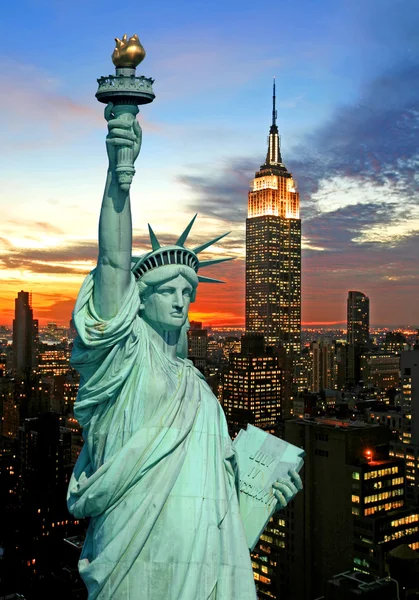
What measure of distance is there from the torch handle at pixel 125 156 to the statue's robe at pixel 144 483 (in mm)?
975

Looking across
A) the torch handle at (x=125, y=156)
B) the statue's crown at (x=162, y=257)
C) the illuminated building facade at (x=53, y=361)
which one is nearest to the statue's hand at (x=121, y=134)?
the torch handle at (x=125, y=156)

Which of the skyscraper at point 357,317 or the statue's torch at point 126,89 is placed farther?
the skyscraper at point 357,317

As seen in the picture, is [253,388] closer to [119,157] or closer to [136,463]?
[136,463]

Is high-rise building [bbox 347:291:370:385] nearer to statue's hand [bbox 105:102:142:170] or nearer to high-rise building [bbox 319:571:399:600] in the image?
high-rise building [bbox 319:571:399:600]

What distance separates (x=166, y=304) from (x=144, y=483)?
5.48 ft

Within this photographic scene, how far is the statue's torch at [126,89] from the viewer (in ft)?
22.1

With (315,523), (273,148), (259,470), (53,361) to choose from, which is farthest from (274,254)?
(259,470)

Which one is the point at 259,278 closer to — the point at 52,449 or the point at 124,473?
the point at 52,449

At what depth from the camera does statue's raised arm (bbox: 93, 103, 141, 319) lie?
679 cm

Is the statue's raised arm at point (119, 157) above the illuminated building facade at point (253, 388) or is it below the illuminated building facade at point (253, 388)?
above

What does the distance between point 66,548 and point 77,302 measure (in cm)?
4731

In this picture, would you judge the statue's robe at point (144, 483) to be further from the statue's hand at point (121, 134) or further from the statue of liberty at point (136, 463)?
the statue's hand at point (121, 134)

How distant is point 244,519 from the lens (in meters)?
7.57

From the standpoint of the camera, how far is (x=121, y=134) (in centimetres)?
675
